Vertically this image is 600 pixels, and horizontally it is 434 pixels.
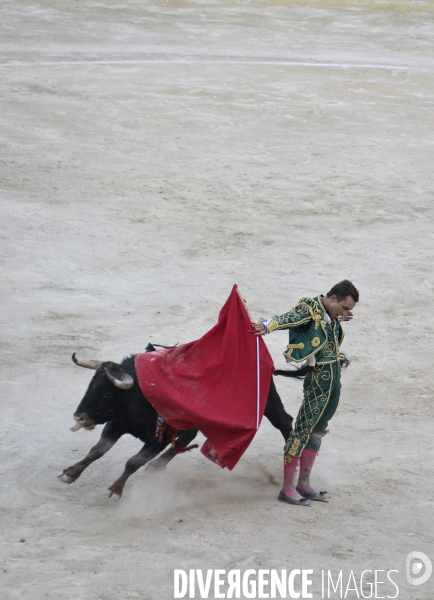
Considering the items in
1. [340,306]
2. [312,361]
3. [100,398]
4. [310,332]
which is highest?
[340,306]

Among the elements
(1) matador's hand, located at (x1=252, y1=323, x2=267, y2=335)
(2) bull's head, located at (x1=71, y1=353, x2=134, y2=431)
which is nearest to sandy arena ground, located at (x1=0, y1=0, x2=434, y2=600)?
(2) bull's head, located at (x1=71, y1=353, x2=134, y2=431)

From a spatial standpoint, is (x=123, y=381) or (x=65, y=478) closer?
(x=123, y=381)

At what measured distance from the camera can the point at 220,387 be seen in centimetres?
593

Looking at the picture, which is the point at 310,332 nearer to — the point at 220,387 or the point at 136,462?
the point at 220,387

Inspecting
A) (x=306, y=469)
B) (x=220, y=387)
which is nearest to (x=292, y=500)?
(x=306, y=469)

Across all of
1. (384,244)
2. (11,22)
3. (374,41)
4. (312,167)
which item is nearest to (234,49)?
(374,41)

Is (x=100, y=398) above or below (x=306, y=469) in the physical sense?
above

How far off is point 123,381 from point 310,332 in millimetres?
1235

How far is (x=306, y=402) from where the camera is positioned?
596 cm

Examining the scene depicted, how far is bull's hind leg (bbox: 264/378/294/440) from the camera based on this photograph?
6.30 metres

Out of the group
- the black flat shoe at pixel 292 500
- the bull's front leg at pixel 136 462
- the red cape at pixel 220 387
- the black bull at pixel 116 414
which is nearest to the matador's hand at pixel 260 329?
the red cape at pixel 220 387

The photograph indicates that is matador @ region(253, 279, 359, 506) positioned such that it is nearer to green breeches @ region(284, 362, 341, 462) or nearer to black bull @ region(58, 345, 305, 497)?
green breeches @ region(284, 362, 341, 462)

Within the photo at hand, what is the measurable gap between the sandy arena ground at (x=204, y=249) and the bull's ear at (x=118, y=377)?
0.76 meters

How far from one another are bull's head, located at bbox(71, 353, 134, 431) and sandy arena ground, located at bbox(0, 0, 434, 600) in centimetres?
53
